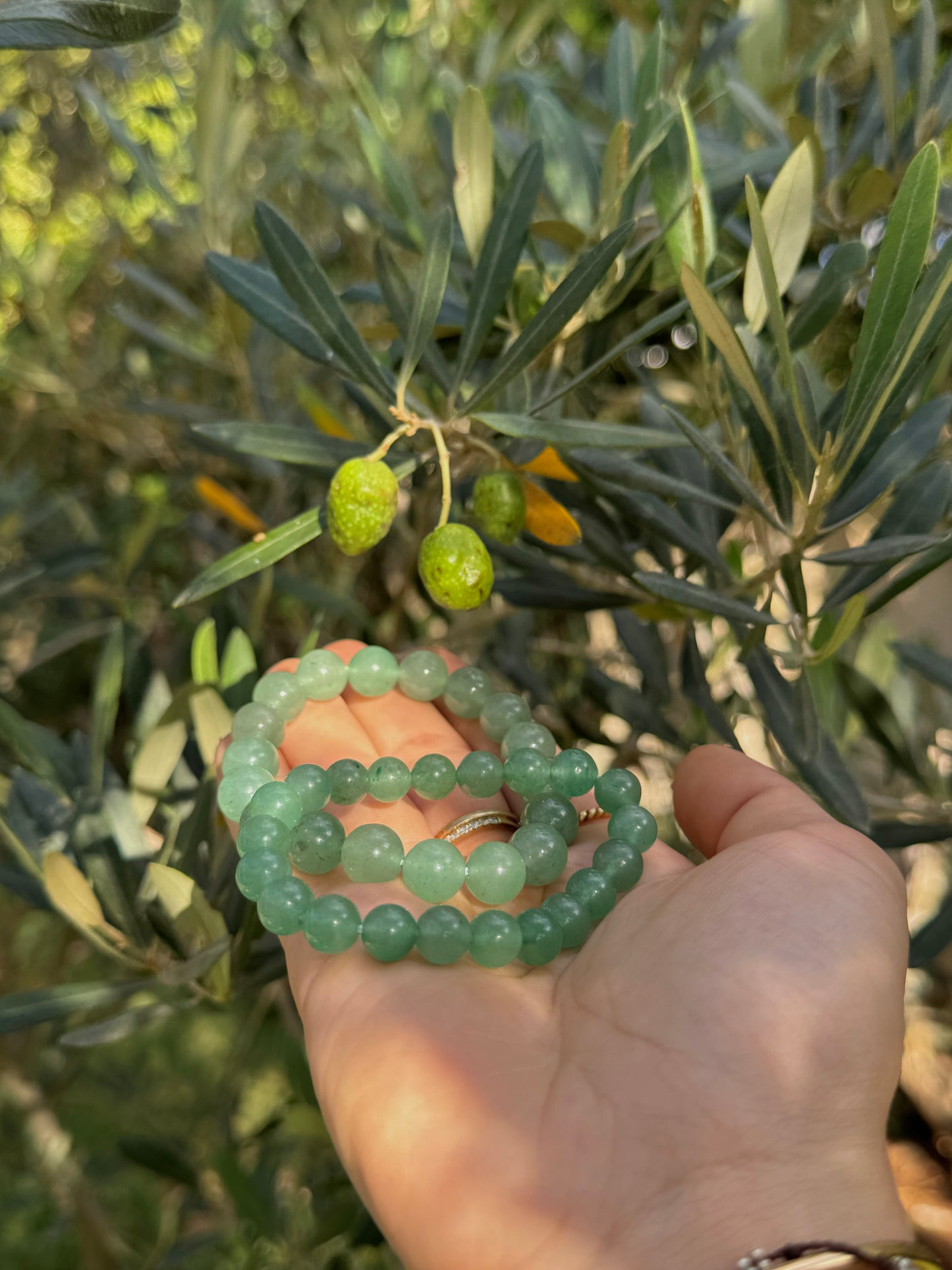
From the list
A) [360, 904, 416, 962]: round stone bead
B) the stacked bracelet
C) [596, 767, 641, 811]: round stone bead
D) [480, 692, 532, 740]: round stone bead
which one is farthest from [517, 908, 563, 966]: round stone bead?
[480, 692, 532, 740]: round stone bead

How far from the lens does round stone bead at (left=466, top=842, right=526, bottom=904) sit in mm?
1013

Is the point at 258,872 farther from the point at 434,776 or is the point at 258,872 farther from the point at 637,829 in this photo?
the point at 637,829

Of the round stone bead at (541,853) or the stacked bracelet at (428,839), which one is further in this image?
the round stone bead at (541,853)

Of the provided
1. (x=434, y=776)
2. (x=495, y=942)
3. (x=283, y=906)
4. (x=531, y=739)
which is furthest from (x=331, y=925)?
(x=531, y=739)

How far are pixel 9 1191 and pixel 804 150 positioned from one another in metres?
2.61

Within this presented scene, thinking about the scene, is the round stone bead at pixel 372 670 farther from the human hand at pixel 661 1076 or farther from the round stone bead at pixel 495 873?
the human hand at pixel 661 1076

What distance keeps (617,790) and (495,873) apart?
22 cm

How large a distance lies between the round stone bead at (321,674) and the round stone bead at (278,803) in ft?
0.55

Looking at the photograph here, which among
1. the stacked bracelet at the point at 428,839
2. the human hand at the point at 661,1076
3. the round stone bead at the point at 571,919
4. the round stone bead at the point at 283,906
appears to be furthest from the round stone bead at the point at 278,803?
the round stone bead at the point at 571,919

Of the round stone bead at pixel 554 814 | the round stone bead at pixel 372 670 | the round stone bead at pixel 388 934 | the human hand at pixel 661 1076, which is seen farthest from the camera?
the round stone bead at pixel 372 670

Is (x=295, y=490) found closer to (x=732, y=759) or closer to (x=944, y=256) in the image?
(x=732, y=759)

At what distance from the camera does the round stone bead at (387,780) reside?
1.15 metres

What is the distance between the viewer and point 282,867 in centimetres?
99

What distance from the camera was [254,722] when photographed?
1126mm
